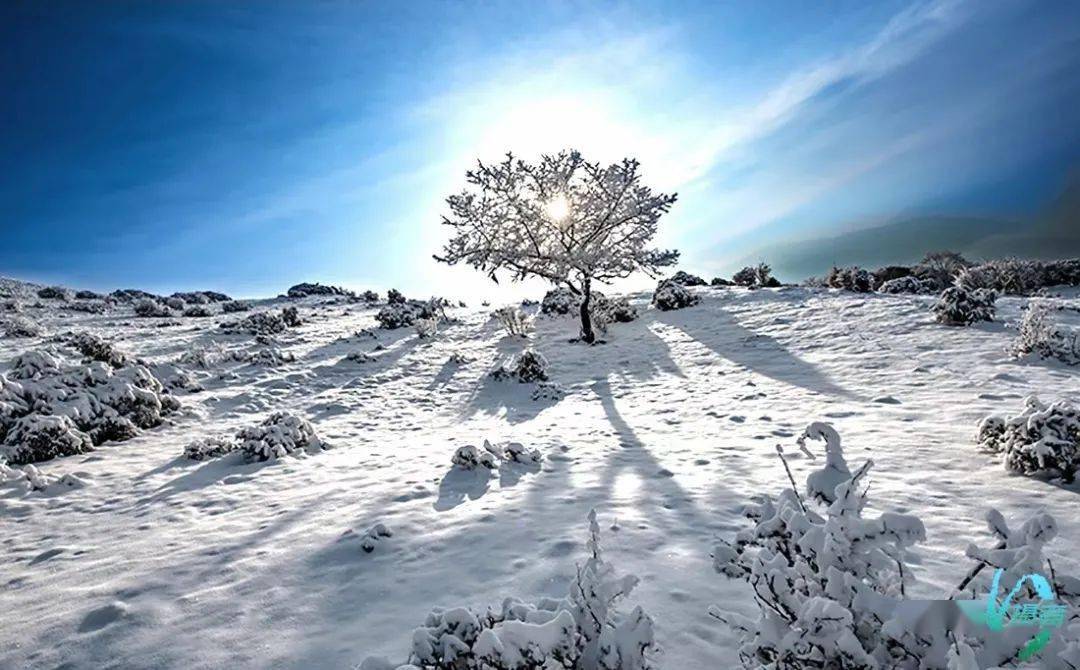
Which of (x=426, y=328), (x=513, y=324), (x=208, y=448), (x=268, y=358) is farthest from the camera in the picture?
(x=426, y=328)

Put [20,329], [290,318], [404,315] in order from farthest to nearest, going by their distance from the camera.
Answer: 1. [404,315]
2. [290,318]
3. [20,329]

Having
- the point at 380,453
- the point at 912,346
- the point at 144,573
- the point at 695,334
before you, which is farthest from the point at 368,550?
the point at 695,334

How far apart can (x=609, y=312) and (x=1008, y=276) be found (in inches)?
712

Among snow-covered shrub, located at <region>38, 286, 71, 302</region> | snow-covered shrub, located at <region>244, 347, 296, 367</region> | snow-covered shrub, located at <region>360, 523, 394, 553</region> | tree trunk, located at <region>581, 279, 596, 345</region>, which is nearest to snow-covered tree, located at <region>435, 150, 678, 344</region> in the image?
tree trunk, located at <region>581, 279, 596, 345</region>

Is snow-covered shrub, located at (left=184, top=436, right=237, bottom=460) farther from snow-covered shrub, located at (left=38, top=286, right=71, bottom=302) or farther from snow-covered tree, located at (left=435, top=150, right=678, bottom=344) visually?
snow-covered shrub, located at (left=38, top=286, right=71, bottom=302)

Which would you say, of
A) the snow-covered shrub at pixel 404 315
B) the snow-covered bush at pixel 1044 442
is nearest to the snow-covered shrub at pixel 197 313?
the snow-covered shrub at pixel 404 315

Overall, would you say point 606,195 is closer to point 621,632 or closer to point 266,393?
point 266,393

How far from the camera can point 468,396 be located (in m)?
11.6

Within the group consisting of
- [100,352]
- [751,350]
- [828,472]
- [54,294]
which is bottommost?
[751,350]

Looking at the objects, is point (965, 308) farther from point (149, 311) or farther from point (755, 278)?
point (149, 311)

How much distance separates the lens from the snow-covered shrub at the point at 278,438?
290 inches

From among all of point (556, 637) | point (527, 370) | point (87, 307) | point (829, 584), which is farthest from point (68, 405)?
point (87, 307)

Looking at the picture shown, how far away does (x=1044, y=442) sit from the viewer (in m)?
4.69

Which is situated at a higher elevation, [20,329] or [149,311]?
[149,311]
